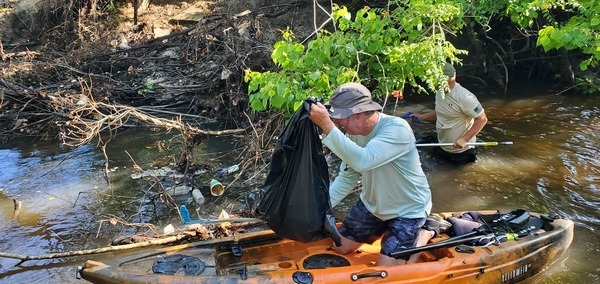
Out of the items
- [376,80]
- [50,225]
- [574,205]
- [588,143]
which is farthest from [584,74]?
[50,225]

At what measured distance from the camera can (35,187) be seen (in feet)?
23.9

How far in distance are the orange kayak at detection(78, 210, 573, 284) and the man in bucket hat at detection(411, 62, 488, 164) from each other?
2010 millimetres

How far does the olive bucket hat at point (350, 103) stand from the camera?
12.4 feet

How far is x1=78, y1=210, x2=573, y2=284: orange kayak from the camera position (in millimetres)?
3939

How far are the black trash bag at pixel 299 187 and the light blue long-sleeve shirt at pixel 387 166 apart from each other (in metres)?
0.30

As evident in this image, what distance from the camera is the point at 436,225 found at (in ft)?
14.8

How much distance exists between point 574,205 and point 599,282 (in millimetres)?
1700

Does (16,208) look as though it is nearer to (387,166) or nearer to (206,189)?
Result: (206,189)

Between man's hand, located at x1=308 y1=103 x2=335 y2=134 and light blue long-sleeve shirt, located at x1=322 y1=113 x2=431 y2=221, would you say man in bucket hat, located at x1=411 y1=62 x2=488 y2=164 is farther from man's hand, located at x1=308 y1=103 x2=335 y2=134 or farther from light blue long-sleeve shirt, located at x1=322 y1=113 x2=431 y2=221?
man's hand, located at x1=308 y1=103 x2=335 y2=134

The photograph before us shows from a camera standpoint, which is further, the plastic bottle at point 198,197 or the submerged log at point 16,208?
the plastic bottle at point 198,197

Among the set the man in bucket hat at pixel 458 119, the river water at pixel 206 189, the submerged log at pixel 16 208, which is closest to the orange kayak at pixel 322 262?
the river water at pixel 206 189

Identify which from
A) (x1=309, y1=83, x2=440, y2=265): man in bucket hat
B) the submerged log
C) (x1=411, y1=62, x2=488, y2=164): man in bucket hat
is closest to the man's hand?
(x1=309, y1=83, x2=440, y2=265): man in bucket hat

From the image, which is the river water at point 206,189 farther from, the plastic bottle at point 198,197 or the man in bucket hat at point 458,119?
the man in bucket hat at point 458,119

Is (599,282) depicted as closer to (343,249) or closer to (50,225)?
(343,249)
